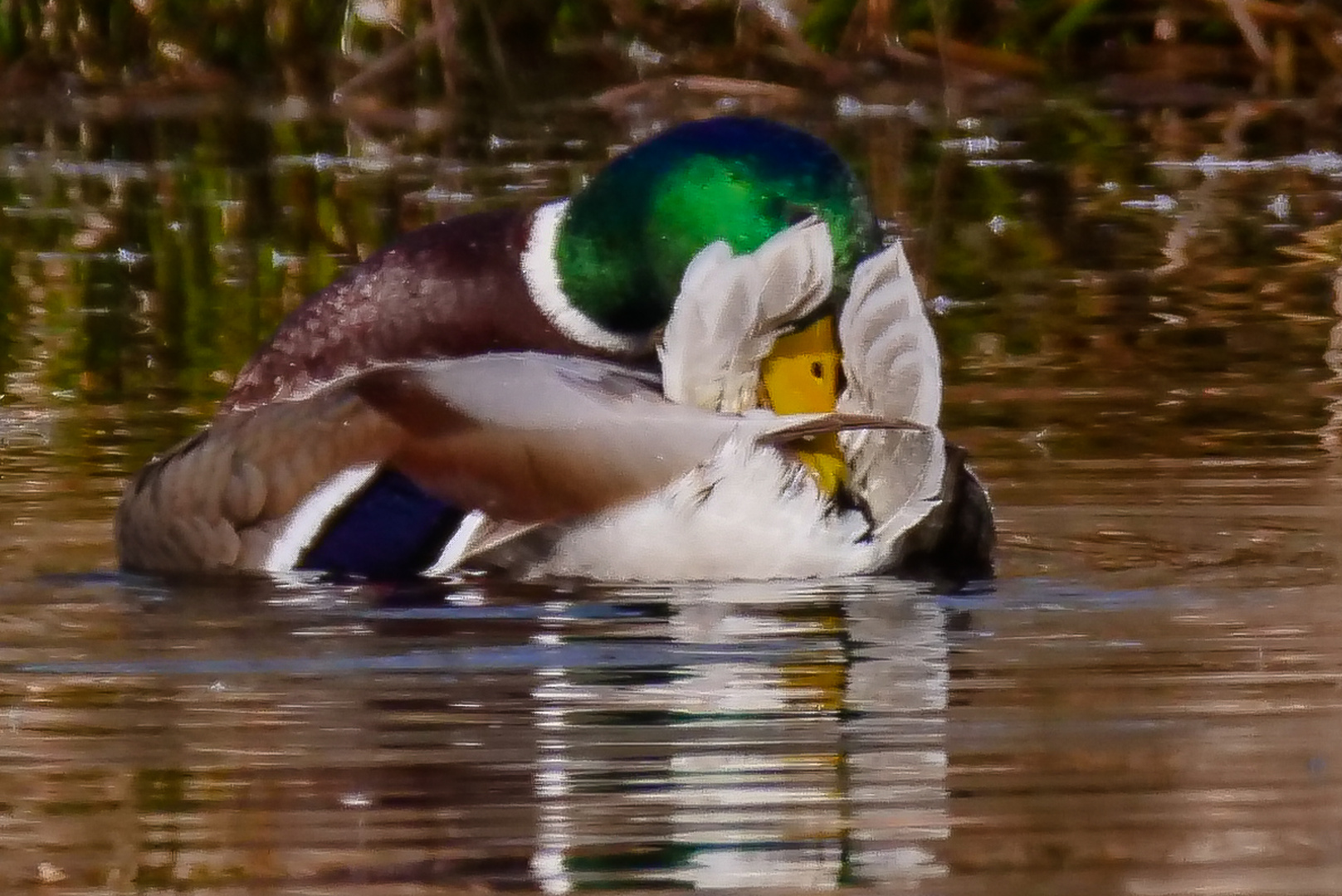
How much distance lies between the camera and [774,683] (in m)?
4.34

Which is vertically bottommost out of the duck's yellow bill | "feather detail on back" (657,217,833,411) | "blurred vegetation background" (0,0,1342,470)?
"blurred vegetation background" (0,0,1342,470)

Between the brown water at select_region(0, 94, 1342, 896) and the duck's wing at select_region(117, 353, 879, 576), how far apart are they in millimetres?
96

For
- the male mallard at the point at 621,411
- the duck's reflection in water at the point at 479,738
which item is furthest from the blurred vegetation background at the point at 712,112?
the duck's reflection in water at the point at 479,738

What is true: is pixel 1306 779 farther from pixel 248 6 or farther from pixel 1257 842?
pixel 248 6

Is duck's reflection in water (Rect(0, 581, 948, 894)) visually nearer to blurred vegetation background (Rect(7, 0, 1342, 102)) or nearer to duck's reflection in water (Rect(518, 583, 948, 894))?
duck's reflection in water (Rect(518, 583, 948, 894))

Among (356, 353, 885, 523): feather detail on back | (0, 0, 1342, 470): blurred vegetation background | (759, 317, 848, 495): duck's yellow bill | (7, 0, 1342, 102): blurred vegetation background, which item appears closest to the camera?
(356, 353, 885, 523): feather detail on back

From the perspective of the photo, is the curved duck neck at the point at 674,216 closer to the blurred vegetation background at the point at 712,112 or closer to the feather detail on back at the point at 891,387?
the feather detail on back at the point at 891,387

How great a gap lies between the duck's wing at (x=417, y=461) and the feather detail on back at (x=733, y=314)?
0.08 meters

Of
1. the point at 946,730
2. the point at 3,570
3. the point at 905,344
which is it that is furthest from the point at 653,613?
the point at 3,570

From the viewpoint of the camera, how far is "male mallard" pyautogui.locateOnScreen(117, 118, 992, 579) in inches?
→ 188

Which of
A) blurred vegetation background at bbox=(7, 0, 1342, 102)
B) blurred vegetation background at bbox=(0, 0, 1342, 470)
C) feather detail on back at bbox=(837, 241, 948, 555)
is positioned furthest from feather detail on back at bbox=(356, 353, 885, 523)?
blurred vegetation background at bbox=(7, 0, 1342, 102)

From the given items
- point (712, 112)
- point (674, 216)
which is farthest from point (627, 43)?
point (674, 216)

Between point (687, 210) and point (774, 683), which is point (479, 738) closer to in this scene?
point (774, 683)

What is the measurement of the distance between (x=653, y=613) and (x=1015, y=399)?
7.64ft
